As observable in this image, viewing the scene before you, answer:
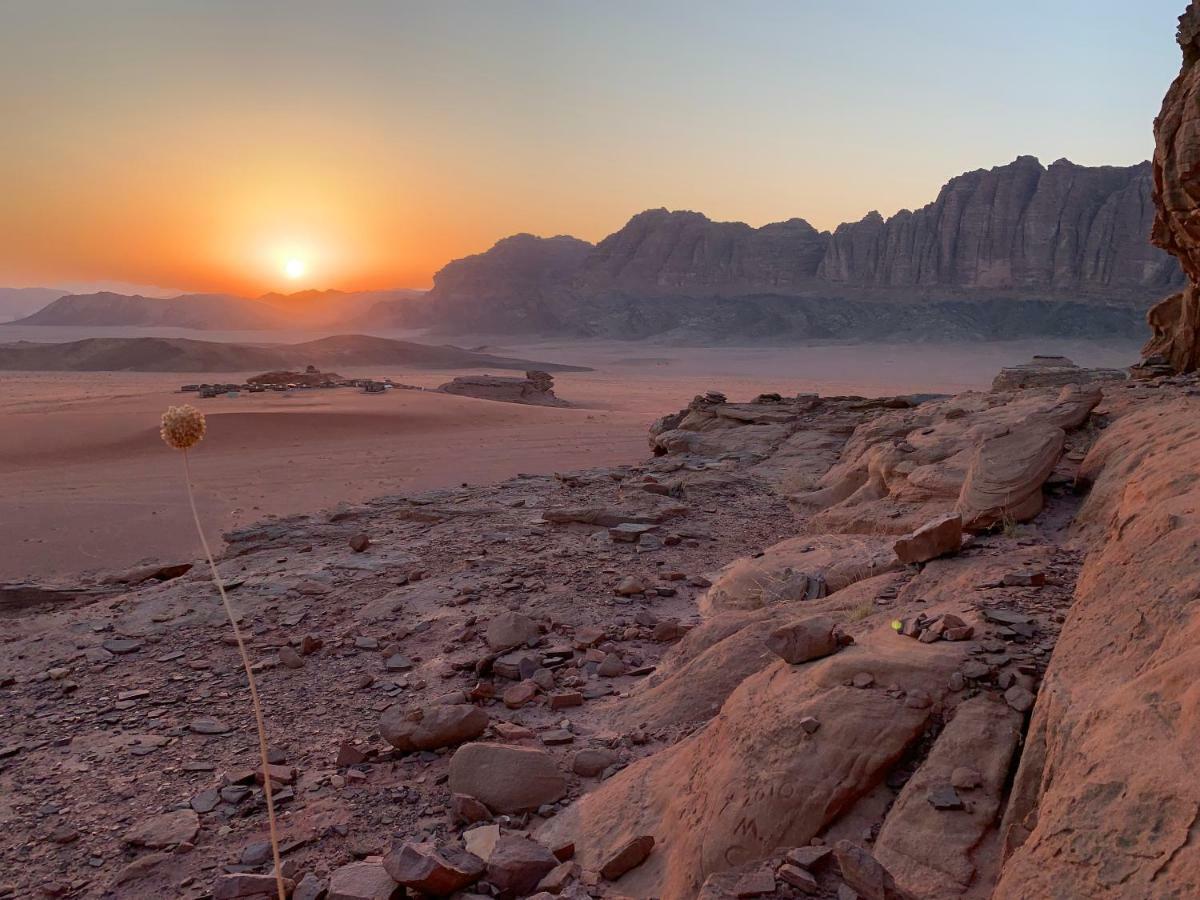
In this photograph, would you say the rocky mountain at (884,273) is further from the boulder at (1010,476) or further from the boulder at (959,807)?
the boulder at (959,807)

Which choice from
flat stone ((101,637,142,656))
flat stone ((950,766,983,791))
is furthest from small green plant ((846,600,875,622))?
flat stone ((101,637,142,656))

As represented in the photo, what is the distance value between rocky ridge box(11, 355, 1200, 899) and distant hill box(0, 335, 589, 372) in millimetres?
43187

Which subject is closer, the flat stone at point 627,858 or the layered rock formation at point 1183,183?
the flat stone at point 627,858

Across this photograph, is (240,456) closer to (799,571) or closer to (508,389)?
(799,571)

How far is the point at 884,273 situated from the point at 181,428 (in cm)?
9224

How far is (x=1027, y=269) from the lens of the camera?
260 feet

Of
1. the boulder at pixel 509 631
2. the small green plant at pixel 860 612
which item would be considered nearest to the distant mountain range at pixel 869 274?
the boulder at pixel 509 631

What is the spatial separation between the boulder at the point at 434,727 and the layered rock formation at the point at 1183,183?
26.6ft

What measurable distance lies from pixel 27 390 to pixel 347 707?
34.2m

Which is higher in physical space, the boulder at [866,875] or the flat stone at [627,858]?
the boulder at [866,875]

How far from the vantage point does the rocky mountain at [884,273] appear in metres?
74.6

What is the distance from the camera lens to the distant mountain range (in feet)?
244

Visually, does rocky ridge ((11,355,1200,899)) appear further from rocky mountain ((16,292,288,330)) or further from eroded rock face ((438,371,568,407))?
rocky mountain ((16,292,288,330))

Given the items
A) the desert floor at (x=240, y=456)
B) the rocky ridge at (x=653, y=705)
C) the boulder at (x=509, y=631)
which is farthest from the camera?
the desert floor at (x=240, y=456)
